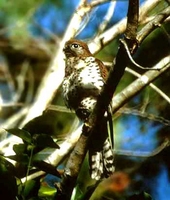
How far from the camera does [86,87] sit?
3.49 m

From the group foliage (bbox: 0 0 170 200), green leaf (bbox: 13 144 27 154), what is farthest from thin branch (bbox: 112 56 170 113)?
green leaf (bbox: 13 144 27 154)

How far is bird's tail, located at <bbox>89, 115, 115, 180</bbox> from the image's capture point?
312cm

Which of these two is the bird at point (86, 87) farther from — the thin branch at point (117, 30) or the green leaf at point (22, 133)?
the green leaf at point (22, 133)

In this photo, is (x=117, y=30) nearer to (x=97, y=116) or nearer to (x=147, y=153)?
(x=147, y=153)

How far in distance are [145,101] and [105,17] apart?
2.34 ft

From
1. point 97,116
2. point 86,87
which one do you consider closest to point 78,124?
point 86,87

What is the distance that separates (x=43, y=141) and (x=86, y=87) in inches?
62.9

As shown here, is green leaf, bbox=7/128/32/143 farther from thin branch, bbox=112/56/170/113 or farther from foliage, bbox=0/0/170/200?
thin branch, bbox=112/56/170/113

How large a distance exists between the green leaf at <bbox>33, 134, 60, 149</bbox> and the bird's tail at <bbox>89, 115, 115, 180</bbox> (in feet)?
3.64

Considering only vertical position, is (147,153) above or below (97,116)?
below

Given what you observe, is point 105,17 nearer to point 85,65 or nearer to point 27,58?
point 85,65

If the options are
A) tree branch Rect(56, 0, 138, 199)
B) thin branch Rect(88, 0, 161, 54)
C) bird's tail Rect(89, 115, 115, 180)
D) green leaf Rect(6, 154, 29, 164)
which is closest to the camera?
green leaf Rect(6, 154, 29, 164)

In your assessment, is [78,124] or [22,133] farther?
[78,124]

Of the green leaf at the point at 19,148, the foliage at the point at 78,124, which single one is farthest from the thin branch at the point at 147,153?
the green leaf at the point at 19,148
